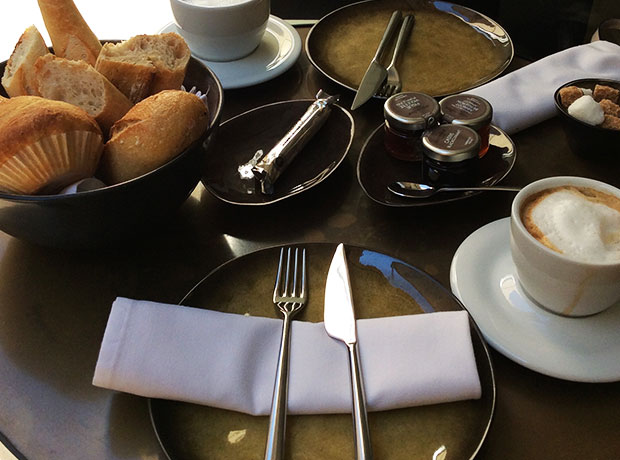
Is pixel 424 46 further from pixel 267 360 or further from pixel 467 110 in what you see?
pixel 267 360

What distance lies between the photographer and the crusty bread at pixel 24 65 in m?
0.56

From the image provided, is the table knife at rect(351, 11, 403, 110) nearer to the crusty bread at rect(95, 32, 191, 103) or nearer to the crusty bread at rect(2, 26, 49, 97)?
the crusty bread at rect(95, 32, 191, 103)

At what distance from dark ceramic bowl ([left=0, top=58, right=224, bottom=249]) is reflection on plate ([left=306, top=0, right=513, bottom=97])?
1.04ft

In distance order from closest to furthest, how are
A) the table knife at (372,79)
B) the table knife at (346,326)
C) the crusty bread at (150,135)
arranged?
the table knife at (346,326)
the crusty bread at (150,135)
the table knife at (372,79)

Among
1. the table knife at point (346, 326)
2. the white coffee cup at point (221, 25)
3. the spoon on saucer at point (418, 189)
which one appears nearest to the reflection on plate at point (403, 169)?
the spoon on saucer at point (418, 189)

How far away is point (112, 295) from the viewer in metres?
0.53

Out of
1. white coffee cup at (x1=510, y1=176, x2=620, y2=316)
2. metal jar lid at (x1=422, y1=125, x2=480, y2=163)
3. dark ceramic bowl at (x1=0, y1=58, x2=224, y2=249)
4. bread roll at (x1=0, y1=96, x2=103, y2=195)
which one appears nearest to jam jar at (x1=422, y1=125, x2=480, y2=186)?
metal jar lid at (x1=422, y1=125, x2=480, y2=163)

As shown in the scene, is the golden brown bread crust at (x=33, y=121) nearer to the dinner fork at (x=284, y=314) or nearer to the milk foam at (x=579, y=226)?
the dinner fork at (x=284, y=314)

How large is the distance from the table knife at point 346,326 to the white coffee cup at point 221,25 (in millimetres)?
409

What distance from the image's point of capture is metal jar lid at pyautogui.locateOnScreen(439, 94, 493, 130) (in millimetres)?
635

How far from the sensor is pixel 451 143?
599mm

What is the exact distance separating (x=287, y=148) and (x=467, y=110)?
0.67 feet

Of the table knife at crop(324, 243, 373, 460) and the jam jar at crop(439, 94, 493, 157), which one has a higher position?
the jam jar at crop(439, 94, 493, 157)

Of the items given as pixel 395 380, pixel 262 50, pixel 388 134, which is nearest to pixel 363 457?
pixel 395 380
